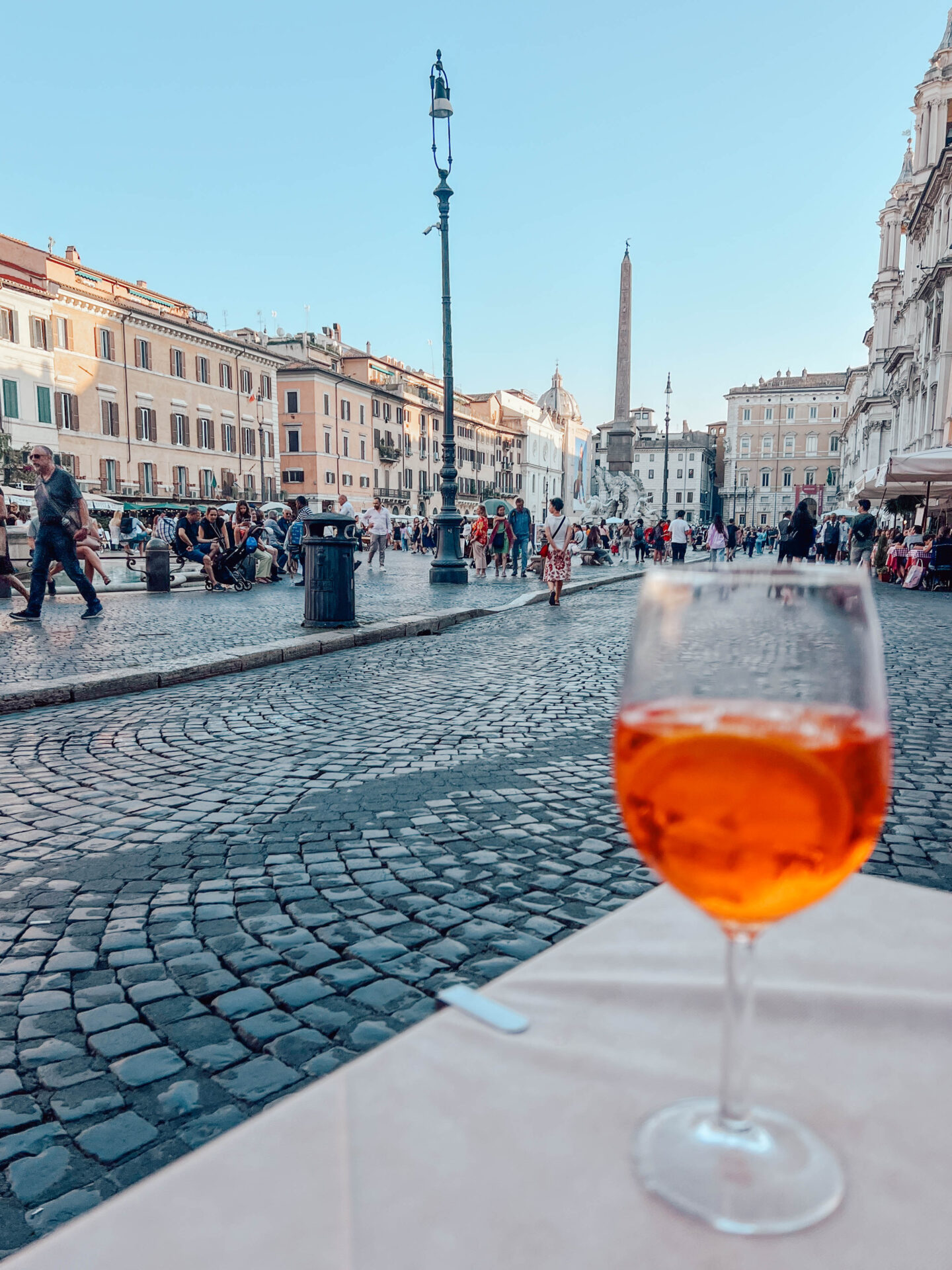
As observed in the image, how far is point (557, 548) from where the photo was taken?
41.4 ft

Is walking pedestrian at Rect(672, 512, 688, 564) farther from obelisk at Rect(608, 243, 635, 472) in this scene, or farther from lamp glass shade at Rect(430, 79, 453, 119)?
obelisk at Rect(608, 243, 635, 472)

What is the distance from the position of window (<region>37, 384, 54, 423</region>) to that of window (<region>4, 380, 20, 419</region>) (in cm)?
91

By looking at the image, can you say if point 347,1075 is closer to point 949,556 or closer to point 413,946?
point 413,946

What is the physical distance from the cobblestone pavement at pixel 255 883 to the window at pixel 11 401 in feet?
110

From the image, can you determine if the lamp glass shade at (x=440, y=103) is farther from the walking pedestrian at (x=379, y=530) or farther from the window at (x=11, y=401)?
the window at (x=11, y=401)

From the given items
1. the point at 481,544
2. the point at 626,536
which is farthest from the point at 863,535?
the point at 626,536

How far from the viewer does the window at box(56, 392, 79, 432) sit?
120 feet

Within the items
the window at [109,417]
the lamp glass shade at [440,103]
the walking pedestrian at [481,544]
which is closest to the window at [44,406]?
the window at [109,417]

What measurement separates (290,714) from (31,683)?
1.80m

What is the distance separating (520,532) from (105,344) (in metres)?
27.3

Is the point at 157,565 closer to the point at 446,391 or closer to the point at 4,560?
the point at 4,560

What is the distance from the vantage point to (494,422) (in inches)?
3396

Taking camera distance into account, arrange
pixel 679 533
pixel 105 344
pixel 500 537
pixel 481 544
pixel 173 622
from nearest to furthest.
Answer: pixel 173 622 → pixel 481 544 → pixel 500 537 → pixel 679 533 → pixel 105 344

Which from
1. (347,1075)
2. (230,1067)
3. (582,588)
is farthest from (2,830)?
(582,588)
